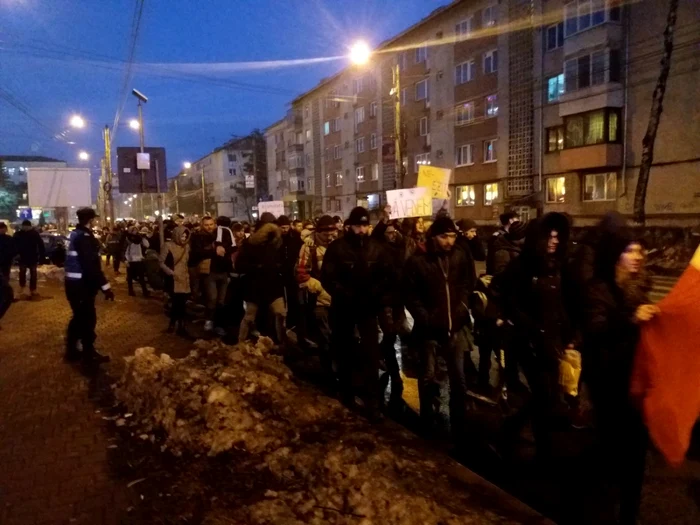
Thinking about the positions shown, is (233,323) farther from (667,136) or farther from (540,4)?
(540,4)

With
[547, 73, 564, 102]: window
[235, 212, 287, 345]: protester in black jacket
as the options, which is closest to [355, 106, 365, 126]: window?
[547, 73, 564, 102]: window

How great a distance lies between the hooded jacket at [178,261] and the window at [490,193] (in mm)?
28355

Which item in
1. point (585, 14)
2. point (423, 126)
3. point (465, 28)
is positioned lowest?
point (423, 126)

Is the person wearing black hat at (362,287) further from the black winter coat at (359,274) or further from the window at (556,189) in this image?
the window at (556,189)

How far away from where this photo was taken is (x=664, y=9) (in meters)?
26.3

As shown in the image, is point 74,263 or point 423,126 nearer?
point 74,263

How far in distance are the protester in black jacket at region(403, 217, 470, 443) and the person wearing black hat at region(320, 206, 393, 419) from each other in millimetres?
511

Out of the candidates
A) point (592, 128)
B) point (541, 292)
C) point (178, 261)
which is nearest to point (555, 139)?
point (592, 128)

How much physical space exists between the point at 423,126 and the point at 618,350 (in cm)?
4128

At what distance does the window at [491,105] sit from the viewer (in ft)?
119

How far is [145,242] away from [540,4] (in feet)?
82.8

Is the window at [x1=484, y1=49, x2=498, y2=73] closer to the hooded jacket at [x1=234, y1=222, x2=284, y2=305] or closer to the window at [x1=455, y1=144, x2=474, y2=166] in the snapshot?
the window at [x1=455, y1=144, x2=474, y2=166]

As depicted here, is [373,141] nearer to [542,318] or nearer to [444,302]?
[444,302]

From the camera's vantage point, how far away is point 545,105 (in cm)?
3281
